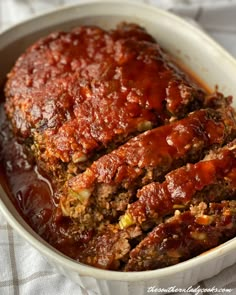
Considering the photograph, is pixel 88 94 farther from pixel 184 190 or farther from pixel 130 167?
pixel 184 190

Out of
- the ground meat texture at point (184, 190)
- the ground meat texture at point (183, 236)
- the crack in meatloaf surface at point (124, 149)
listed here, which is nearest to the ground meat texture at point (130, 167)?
the crack in meatloaf surface at point (124, 149)

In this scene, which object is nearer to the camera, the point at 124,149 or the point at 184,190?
the point at 184,190

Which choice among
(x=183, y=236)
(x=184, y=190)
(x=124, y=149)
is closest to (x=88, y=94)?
→ (x=124, y=149)

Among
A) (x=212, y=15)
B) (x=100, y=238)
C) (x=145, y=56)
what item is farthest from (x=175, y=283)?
(x=212, y=15)

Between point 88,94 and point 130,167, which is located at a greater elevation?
point 88,94

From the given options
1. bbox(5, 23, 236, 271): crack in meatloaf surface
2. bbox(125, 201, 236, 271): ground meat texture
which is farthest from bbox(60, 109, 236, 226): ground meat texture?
bbox(125, 201, 236, 271): ground meat texture

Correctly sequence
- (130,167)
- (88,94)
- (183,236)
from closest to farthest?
(183,236)
(130,167)
(88,94)

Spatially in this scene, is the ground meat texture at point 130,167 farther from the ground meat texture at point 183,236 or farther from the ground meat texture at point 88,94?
the ground meat texture at point 183,236

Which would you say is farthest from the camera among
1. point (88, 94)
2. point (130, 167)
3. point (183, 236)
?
point (88, 94)
